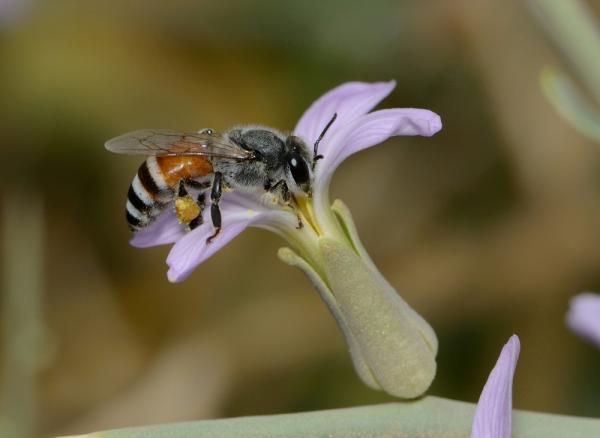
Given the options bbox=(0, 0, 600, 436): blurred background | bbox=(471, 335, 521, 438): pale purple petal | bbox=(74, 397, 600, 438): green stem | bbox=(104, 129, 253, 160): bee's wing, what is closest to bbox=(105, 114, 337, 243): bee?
bbox=(104, 129, 253, 160): bee's wing

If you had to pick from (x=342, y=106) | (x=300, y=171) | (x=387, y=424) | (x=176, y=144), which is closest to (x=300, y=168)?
(x=300, y=171)

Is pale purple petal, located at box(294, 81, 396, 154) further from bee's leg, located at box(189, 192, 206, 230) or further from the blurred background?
the blurred background

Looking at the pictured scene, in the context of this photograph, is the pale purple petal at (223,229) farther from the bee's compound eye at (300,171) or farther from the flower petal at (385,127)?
the flower petal at (385,127)

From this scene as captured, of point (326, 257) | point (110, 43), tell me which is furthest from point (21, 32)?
point (326, 257)

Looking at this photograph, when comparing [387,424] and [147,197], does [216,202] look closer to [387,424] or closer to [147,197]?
[147,197]

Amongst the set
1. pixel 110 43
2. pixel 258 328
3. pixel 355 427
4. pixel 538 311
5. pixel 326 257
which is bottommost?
pixel 538 311

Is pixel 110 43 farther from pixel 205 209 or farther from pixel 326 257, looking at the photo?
pixel 326 257
